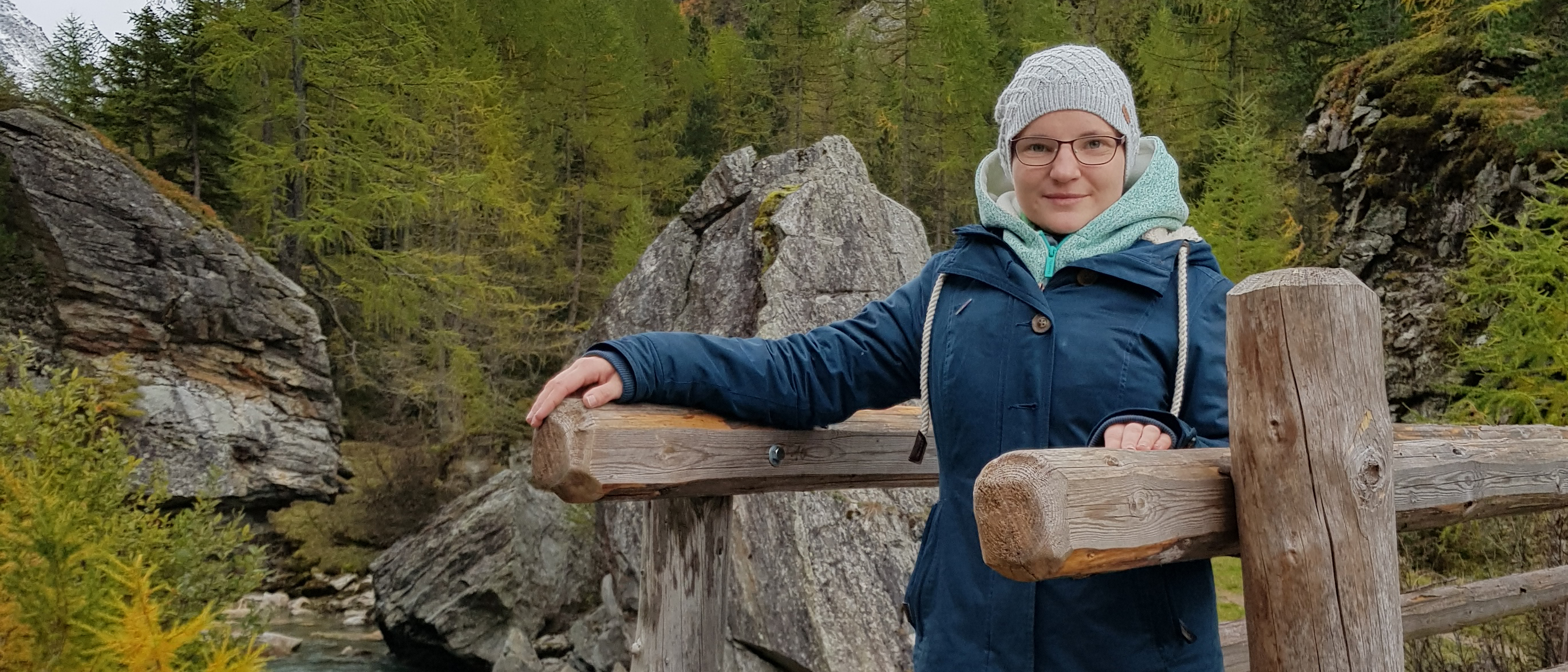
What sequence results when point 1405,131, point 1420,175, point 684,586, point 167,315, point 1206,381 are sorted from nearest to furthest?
point 1206,381 < point 684,586 < point 1420,175 < point 1405,131 < point 167,315

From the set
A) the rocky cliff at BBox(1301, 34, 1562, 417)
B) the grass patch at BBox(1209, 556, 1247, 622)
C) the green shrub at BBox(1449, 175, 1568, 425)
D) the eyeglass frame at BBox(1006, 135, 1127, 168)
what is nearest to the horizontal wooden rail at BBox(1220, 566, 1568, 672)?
the green shrub at BBox(1449, 175, 1568, 425)

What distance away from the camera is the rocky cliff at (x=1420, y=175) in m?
10.3

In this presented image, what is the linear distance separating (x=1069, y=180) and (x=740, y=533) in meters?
4.84

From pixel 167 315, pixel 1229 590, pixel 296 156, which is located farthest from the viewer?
pixel 296 156

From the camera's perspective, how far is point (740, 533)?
21.3 ft

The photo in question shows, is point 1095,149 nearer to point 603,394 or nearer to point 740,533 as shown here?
point 603,394

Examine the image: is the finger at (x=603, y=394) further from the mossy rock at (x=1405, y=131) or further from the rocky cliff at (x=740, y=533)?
the mossy rock at (x=1405, y=131)

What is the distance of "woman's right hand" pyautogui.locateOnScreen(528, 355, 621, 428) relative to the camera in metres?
1.90

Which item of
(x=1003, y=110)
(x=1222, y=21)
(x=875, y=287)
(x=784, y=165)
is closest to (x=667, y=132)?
(x=1222, y=21)

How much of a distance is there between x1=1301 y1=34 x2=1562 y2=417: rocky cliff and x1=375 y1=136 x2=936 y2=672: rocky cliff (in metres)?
5.72

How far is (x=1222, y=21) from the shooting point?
21.7 m

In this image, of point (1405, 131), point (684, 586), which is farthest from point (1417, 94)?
point (684, 586)

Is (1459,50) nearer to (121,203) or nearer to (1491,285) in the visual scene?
(1491,285)

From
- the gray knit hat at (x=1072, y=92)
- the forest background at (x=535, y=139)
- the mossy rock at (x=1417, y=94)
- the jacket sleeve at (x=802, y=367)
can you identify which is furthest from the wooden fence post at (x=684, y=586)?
the mossy rock at (x=1417, y=94)
